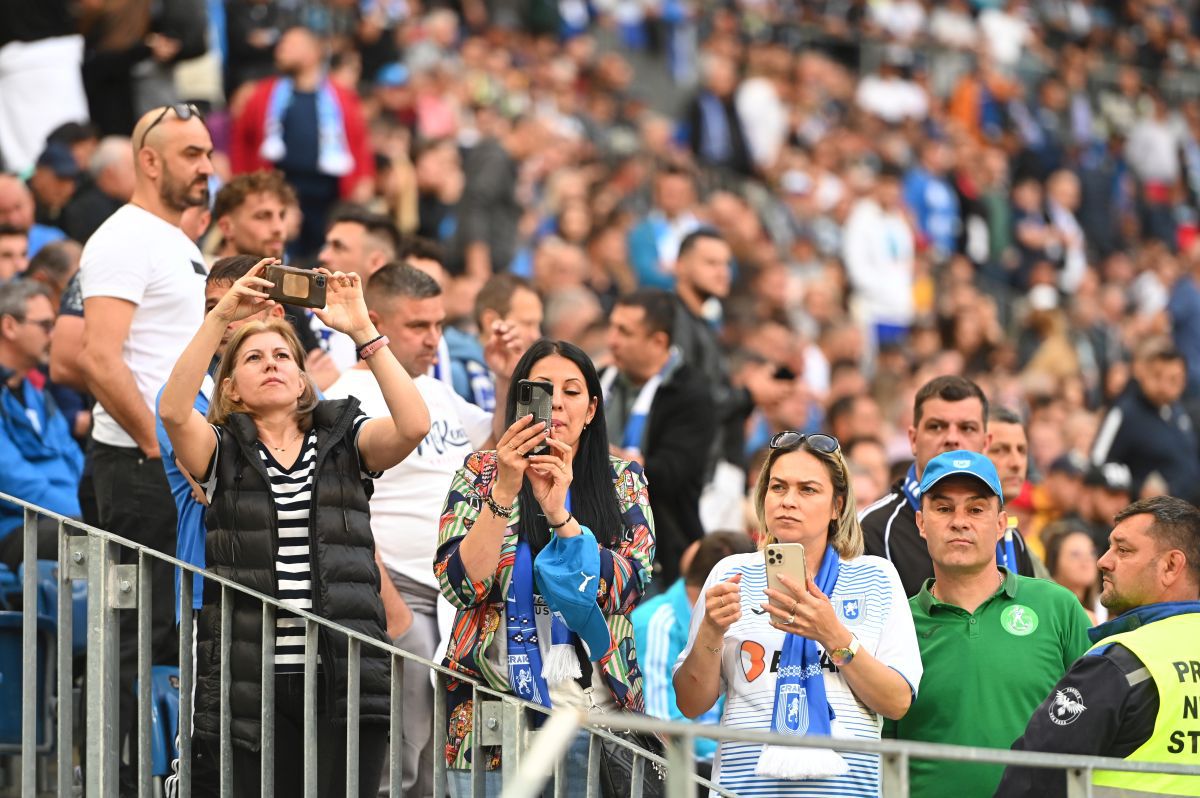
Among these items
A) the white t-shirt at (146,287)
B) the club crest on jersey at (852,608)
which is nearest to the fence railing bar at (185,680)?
the white t-shirt at (146,287)

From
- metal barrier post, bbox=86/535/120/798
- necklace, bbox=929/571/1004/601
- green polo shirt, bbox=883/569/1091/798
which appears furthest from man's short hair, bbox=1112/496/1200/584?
metal barrier post, bbox=86/535/120/798

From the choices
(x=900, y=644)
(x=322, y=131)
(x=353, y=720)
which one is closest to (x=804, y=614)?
(x=900, y=644)

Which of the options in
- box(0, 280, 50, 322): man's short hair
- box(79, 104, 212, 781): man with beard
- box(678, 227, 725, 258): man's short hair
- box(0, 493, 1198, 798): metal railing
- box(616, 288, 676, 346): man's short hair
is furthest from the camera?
box(678, 227, 725, 258): man's short hair

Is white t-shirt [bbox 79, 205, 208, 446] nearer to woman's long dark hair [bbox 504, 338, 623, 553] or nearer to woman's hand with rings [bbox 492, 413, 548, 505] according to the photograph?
woman's long dark hair [bbox 504, 338, 623, 553]

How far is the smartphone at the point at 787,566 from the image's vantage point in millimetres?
5434

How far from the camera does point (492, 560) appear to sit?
5523mm

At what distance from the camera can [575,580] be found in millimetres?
5438

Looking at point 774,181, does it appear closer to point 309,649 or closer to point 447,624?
point 447,624

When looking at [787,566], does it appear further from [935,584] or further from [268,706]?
[268,706]

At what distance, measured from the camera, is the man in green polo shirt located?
582cm

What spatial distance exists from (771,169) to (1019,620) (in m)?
15.5

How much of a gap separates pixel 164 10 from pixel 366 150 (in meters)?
2.32

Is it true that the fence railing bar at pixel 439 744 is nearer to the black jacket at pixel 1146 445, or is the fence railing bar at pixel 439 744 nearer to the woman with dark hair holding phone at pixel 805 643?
the woman with dark hair holding phone at pixel 805 643

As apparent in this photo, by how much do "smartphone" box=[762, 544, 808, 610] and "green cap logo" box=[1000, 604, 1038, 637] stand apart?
847mm
